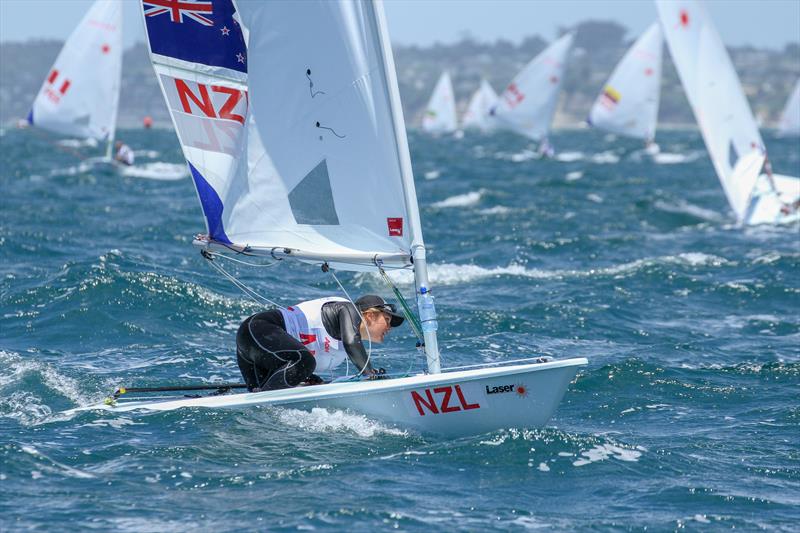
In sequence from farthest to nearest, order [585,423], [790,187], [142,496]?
[790,187] → [585,423] → [142,496]

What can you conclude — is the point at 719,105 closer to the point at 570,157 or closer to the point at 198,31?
the point at 198,31

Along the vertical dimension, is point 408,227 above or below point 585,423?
above

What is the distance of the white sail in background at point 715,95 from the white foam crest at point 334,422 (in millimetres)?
17281

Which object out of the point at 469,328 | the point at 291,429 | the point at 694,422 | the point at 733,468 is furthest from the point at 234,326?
the point at 733,468

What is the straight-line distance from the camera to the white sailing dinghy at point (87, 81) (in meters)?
34.7

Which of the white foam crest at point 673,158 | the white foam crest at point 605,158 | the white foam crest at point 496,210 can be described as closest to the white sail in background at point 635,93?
the white foam crest at point 605,158

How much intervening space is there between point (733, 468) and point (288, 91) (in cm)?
445

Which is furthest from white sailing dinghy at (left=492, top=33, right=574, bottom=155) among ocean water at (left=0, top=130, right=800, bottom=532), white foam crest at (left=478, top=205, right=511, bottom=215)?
ocean water at (left=0, top=130, right=800, bottom=532)

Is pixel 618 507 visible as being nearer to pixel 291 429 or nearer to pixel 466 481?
pixel 466 481

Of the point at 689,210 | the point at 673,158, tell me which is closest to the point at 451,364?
the point at 689,210

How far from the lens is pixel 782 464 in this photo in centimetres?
882

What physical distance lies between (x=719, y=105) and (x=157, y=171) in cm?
2090

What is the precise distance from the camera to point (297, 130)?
29.7 feet

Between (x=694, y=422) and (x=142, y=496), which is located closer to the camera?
(x=142, y=496)
